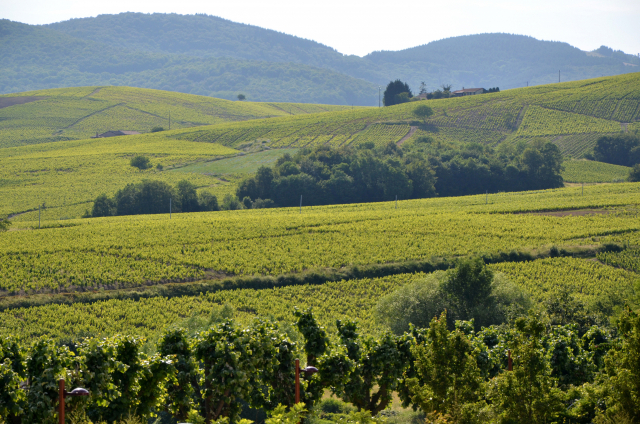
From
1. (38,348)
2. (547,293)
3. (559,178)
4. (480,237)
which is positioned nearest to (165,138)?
(559,178)

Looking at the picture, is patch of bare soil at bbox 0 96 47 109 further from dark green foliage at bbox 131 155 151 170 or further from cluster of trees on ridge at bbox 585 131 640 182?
cluster of trees on ridge at bbox 585 131 640 182

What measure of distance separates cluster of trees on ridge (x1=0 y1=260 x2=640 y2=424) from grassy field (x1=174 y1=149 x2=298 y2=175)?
3647 inches

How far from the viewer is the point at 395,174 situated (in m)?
99.4

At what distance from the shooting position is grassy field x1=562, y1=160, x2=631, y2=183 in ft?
353

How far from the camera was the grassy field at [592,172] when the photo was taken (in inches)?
4240

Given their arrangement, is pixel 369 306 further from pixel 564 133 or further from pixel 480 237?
pixel 564 133

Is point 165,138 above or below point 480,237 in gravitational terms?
above

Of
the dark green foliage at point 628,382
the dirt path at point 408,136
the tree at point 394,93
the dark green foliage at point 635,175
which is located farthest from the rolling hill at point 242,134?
the dark green foliage at point 628,382

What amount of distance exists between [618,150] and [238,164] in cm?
8351

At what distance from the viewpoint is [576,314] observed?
29.9m

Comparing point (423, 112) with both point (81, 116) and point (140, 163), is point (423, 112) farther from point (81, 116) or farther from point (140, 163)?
point (81, 116)

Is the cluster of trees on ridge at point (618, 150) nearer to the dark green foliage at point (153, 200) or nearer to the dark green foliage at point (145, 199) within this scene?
the dark green foliage at point (153, 200)

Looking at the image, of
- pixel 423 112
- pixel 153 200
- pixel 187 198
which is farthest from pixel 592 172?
pixel 153 200

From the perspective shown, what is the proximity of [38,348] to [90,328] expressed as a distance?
2102 centimetres
